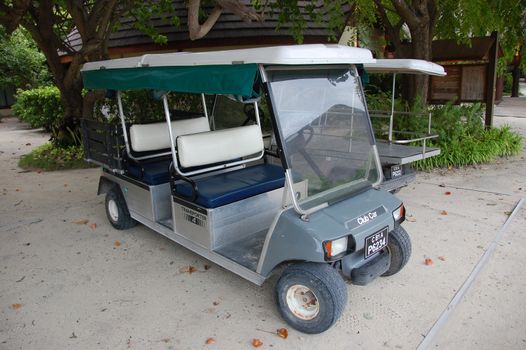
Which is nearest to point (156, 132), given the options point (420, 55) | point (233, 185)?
point (233, 185)

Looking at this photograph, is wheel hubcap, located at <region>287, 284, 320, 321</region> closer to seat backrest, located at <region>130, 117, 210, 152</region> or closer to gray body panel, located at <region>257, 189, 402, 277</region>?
gray body panel, located at <region>257, 189, 402, 277</region>

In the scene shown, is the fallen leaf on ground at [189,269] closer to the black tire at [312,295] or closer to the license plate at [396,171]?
the black tire at [312,295]

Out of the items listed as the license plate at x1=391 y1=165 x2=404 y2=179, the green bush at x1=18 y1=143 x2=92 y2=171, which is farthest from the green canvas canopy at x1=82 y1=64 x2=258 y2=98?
the green bush at x1=18 y1=143 x2=92 y2=171

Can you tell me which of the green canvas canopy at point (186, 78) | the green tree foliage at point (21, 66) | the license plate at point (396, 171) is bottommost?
the license plate at point (396, 171)

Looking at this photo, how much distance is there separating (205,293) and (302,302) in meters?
0.89

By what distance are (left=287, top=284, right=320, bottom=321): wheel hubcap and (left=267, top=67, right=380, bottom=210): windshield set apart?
581 millimetres

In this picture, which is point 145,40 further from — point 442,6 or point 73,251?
point 73,251

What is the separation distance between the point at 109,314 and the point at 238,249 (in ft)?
3.53

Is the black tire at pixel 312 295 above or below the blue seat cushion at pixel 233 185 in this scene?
below

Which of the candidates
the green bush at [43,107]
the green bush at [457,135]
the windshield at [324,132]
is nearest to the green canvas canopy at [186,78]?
the windshield at [324,132]

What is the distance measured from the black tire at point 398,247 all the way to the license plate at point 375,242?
340 millimetres

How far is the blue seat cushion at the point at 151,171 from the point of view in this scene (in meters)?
4.07

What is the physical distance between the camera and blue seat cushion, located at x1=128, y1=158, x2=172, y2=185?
4.07m

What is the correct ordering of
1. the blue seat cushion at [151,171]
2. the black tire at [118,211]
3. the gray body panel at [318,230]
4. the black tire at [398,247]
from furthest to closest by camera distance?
the black tire at [118,211] → the blue seat cushion at [151,171] → the black tire at [398,247] → the gray body panel at [318,230]
